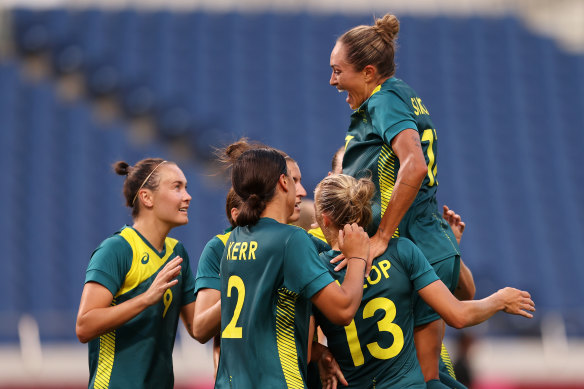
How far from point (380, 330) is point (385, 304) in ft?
0.39

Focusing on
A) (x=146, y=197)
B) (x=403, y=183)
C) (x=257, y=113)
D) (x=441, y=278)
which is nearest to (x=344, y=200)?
(x=403, y=183)

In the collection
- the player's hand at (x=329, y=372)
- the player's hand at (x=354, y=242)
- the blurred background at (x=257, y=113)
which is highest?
the blurred background at (x=257, y=113)

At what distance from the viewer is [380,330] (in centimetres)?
375

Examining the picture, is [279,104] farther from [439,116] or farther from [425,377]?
[425,377]

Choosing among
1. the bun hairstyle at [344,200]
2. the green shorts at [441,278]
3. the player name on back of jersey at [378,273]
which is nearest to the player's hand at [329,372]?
the player name on back of jersey at [378,273]

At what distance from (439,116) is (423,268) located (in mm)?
12644

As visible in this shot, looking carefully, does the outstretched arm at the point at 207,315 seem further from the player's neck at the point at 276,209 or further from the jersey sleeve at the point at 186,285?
the player's neck at the point at 276,209

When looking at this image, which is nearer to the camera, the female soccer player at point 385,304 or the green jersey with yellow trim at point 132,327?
the female soccer player at point 385,304

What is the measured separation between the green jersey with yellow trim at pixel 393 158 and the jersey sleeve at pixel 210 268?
0.78 m

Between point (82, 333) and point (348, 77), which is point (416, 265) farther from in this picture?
point (82, 333)

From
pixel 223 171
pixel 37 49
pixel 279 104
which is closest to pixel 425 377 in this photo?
pixel 223 171

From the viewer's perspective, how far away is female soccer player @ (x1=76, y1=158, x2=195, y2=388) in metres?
4.07

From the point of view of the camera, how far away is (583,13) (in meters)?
17.5

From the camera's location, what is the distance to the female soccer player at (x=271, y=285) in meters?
3.46
